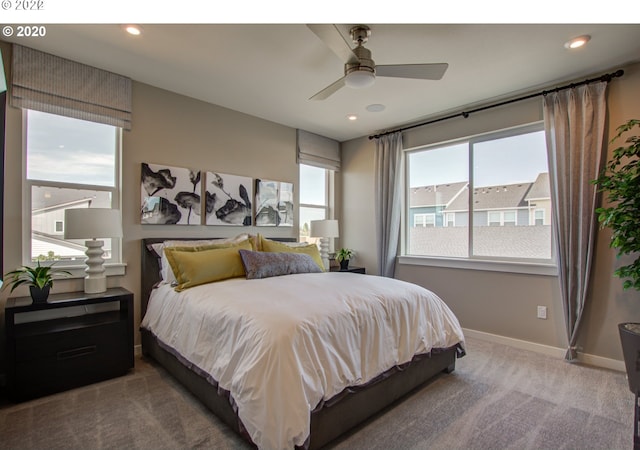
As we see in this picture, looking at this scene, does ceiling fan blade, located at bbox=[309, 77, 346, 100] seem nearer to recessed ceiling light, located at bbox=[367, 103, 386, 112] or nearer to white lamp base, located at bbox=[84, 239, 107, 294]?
recessed ceiling light, located at bbox=[367, 103, 386, 112]

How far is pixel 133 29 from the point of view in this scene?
2283mm

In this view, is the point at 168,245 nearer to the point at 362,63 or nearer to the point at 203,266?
the point at 203,266

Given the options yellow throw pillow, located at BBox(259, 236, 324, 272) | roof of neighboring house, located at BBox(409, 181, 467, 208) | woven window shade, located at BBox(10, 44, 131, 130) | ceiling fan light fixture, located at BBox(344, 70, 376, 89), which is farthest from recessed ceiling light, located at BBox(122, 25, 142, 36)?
roof of neighboring house, located at BBox(409, 181, 467, 208)

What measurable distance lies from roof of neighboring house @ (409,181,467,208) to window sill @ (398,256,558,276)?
2.43ft

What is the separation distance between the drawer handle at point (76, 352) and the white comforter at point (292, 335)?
17.6 inches

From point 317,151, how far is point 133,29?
2.85 meters

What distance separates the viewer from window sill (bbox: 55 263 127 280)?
2.74 metres

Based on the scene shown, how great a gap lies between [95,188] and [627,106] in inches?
190

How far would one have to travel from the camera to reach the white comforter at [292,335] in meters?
1.52

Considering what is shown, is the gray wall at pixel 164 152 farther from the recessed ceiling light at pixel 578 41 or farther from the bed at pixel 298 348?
the recessed ceiling light at pixel 578 41

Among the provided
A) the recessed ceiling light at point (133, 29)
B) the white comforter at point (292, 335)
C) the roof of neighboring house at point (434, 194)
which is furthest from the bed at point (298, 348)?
the recessed ceiling light at point (133, 29)
